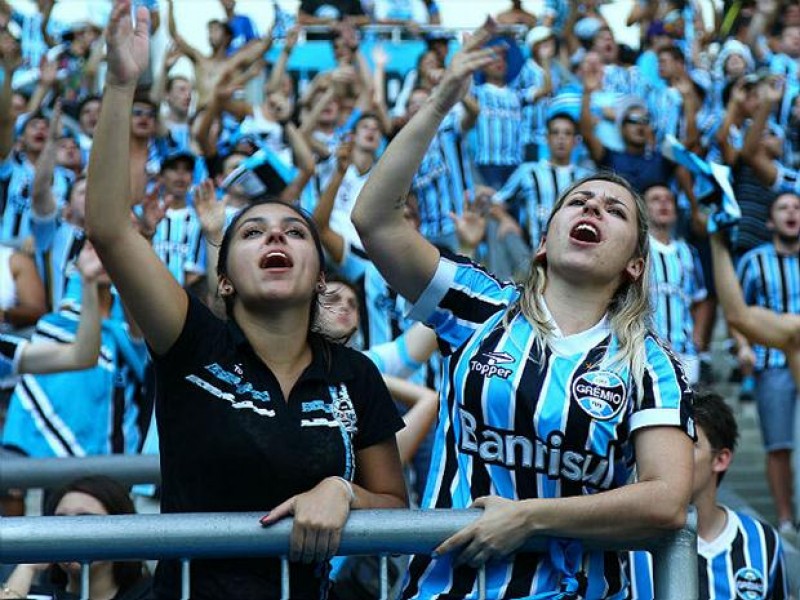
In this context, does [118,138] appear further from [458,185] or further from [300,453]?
[458,185]

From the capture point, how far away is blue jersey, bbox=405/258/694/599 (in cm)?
338

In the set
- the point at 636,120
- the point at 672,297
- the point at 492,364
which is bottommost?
the point at 492,364

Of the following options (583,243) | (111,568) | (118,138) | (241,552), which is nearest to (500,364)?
(583,243)

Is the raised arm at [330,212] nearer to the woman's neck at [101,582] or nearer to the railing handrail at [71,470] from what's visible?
the railing handrail at [71,470]

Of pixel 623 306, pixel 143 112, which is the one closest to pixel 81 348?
pixel 623 306

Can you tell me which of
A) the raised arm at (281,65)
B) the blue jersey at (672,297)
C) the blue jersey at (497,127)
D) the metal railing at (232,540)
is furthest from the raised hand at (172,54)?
the metal railing at (232,540)

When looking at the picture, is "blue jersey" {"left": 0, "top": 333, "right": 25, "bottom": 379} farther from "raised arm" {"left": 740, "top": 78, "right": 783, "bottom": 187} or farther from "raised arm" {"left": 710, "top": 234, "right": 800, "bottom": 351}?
"raised arm" {"left": 740, "top": 78, "right": 783, "bottom": 187}

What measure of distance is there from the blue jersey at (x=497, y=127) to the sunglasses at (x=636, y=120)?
1303 mm

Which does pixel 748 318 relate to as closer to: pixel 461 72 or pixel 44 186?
pixel 461 72

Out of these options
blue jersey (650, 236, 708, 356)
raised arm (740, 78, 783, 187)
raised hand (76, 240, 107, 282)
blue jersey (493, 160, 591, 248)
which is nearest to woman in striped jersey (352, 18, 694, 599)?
raised hand (76, 240, 107, 282)

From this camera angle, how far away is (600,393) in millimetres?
3434

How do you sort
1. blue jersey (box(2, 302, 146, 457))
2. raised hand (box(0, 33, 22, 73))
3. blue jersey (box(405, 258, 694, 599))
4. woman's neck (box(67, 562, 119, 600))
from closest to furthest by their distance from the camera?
blue jersey (box(405, 258, 694, 599))
woman's neck (box(67, 562, 119, 600))
blue jersey (box(2, 302, 146, 457))
raised hand (box(0, 33, 22, 73))

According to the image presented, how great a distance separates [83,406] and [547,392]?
3781mm

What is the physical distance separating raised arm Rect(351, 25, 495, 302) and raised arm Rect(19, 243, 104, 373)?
85.9 inches
